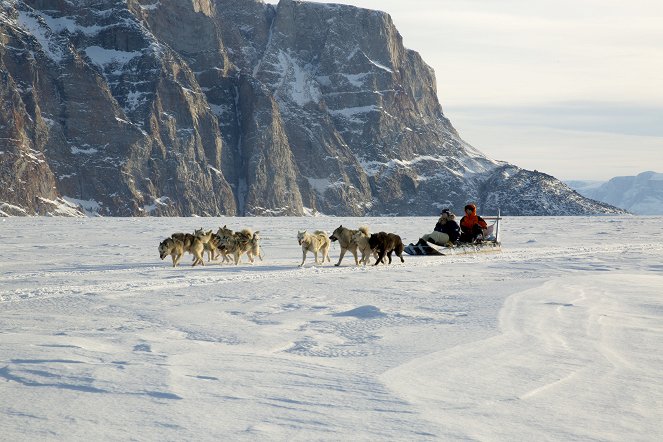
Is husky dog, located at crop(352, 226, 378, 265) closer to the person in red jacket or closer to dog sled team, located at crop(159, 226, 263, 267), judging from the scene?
dog sled team, located at crop(159, 226, 263, 267)

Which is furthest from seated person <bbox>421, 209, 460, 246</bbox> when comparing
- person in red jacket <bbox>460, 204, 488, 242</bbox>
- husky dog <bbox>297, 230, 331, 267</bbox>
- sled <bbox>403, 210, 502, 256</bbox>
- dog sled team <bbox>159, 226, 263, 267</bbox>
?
dog sled team <bbox>159, 226, 263, 267</bbox>

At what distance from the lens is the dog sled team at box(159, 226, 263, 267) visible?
808 inches

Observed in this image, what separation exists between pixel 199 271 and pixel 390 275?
4.64 m

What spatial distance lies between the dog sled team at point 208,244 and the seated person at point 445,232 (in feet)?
19.7

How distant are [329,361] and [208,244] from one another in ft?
46.9

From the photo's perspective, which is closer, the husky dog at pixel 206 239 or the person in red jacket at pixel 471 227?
the husky dog at pixel 206 239

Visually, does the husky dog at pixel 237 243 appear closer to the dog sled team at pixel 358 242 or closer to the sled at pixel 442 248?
the dog sled team at pixel 358 242

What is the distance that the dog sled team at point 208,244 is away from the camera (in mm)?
20516

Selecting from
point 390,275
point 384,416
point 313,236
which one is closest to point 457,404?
point 384,416

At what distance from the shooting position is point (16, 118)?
563 feet

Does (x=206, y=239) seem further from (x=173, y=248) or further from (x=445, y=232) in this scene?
(x=445, y=232)

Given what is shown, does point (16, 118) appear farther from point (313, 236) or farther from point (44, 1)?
point (313, 236)

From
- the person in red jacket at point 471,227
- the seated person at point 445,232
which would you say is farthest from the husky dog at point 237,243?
the person in red jacket at point 471,227

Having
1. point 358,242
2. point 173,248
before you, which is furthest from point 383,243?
point 173,248
